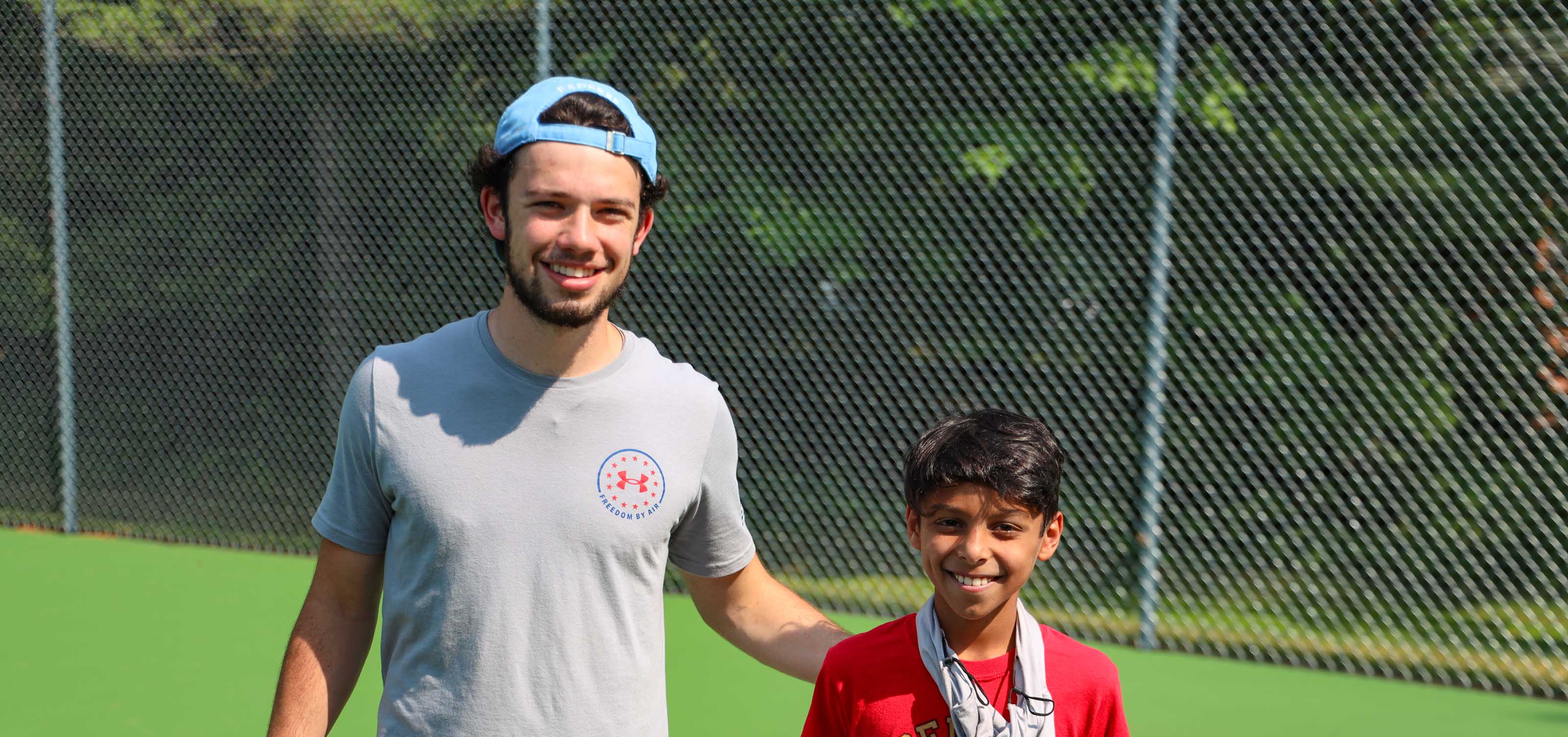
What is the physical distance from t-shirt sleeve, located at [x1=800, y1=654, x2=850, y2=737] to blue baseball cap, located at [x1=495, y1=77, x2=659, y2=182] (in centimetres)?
84

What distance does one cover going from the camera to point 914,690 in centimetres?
183

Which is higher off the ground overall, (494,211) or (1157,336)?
(494,211)

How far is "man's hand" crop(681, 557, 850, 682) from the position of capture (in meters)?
2.13

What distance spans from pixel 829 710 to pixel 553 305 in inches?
29.0

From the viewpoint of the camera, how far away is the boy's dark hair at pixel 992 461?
1834 mm

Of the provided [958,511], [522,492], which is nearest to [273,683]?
[522,492]

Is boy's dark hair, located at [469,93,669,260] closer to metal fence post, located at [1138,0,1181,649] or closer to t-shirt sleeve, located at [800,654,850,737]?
t-shirt sleeve, located at [800,654,850,737]

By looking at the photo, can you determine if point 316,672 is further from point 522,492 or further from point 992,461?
point 992,461

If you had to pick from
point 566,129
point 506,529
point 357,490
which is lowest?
point 506,529

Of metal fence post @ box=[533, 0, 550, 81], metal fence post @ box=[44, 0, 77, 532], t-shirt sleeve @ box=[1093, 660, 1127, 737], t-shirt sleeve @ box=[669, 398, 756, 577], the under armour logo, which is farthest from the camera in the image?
Answer: metal fence post @ box=[44, 0, 77, 532]

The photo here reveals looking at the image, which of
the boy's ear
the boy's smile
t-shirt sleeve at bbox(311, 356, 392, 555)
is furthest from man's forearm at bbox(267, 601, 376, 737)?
the boy's ear

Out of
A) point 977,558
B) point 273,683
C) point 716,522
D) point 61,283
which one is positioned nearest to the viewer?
point 977,558

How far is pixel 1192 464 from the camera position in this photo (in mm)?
5406

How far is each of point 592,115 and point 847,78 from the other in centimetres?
437
